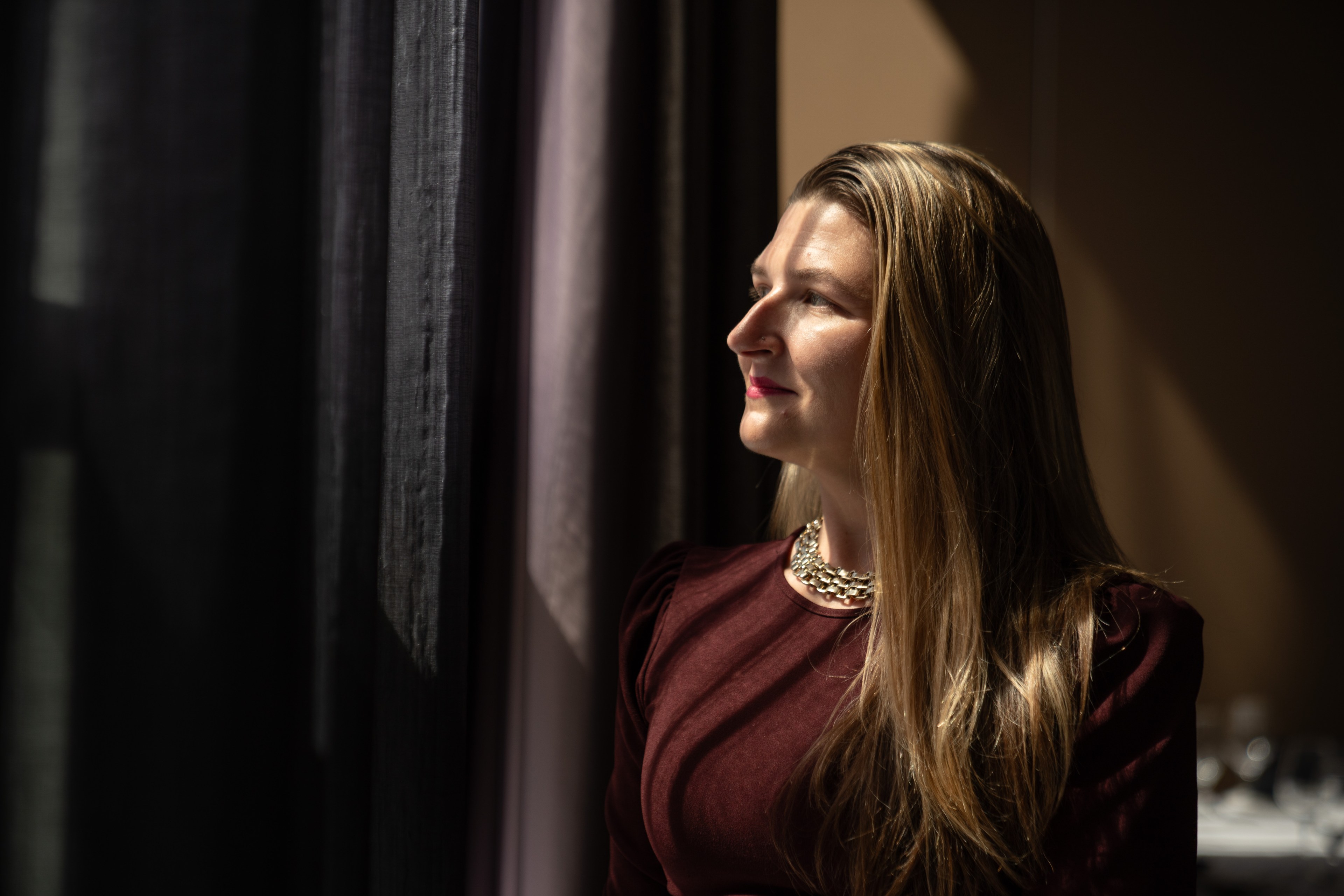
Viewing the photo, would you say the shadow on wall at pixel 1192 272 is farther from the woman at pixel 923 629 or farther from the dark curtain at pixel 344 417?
the woman at pixel 923 629

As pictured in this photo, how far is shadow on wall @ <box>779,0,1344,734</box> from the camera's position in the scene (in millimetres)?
Result: 1573

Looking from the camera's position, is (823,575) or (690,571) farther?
(690,571)

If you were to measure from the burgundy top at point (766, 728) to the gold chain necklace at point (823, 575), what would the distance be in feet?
0.07

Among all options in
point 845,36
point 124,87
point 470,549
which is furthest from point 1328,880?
point 124,87

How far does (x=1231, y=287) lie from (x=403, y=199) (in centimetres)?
150

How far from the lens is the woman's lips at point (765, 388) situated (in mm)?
950

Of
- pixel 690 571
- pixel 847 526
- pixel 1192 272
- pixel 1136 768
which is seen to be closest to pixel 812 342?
pixel 847 526

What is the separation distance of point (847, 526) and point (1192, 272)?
1.10 meters

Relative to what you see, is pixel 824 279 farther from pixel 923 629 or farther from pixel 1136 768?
pixel 1136 768

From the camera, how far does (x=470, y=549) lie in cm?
118

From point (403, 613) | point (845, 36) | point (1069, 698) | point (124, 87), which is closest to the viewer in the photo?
point (1069, 698)

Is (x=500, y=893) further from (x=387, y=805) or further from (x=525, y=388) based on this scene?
(x=525, y=388)

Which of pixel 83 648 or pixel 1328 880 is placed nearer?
pixel 83 648

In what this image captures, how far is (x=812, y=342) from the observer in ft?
3.01
